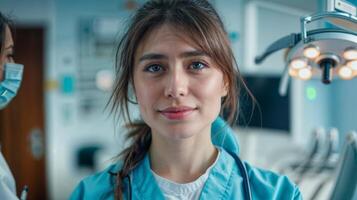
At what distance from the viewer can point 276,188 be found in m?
1.00

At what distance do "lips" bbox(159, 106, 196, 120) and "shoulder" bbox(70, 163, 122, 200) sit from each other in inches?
10.1

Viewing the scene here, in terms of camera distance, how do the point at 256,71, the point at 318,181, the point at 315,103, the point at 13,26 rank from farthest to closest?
1. the point at 256,71
2. the point at 315,103
3. the point at 318,181
4. the point at 13,26

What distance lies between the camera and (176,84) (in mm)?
900

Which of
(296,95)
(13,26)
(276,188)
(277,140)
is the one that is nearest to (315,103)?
(296,95)

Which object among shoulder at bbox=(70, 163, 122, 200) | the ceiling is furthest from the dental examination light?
the ceiling

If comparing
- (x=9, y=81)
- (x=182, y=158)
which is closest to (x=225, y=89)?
(x=182, y=158)

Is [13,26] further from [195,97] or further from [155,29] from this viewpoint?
[195,97]

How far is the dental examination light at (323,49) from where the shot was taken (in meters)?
0.89

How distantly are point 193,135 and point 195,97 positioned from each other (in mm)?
108

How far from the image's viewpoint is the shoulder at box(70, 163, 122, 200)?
3.38ft

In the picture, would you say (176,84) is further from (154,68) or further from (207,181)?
(207,181)

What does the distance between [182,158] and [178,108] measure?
0.19m

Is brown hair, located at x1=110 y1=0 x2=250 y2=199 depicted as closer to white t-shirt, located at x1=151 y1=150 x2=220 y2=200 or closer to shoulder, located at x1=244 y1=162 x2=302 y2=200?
white t-shirt, located at x1=151 y1=150 x2=220 y2=200

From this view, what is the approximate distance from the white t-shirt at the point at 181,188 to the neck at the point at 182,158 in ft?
0.07
